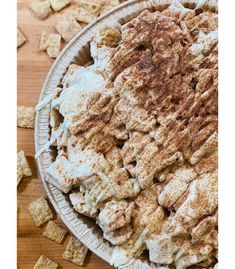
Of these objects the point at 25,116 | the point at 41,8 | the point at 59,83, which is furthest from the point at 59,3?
the point at 25,116

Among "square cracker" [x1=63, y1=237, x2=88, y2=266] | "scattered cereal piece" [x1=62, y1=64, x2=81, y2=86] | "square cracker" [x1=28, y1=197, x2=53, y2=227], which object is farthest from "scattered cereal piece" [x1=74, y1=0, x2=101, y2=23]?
"square cracker" [x1=63, y1=237, x2=88, y2=266]

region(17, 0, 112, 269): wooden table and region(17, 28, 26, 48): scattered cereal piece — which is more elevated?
region(17, 28, 26, 48): scattered cereal piece

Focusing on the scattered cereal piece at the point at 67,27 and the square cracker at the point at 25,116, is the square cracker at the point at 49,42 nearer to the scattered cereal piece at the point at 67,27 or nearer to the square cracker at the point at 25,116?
the scattered cereal piece at the point at 67,27

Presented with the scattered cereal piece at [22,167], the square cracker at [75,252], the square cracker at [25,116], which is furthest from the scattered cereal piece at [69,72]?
the square cracker at [75,252]

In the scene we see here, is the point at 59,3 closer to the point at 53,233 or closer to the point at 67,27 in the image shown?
the point at 67,27

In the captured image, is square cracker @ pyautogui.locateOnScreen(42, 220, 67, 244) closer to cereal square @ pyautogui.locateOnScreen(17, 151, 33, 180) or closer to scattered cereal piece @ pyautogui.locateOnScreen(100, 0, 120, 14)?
cereal square @ pyautogui.locateOnScreen(17, 151, 33, 180)
